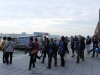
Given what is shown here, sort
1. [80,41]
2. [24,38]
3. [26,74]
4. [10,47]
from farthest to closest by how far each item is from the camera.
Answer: [24,38], [80,41], [10,47], [26,74]

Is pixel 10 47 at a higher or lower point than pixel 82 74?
higher

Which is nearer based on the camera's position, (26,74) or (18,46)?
(26,74)

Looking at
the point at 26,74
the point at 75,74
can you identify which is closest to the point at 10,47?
the point at 26,74

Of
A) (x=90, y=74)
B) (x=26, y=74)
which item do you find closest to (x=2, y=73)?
(x=26, y=74)

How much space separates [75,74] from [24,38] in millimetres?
36459

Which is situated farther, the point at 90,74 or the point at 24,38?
the point at 24,38

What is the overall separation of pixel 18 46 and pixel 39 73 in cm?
3302

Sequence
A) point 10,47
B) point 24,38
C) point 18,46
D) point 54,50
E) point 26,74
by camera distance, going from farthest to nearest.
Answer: point 24,38
point 18,46
point 10,47
point 54,50
point 26,74

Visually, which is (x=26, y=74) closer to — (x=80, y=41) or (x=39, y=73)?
(x=39, y=73)

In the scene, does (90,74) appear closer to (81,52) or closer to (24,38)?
(81,52)

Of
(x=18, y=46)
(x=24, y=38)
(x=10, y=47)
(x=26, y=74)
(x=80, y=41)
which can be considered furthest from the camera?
(x=24, y=38)

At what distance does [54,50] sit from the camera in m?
10.0

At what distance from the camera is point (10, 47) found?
35.1ft

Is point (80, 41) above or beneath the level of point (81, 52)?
above
